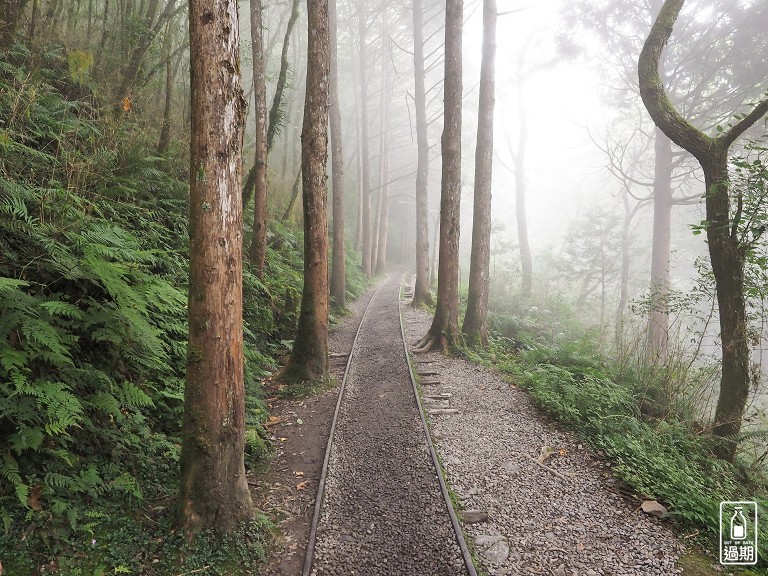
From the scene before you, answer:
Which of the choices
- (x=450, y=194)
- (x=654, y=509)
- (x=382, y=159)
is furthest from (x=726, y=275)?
(x=382, y=159)

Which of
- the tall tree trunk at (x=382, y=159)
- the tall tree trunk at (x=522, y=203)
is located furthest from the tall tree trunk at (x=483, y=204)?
the tall tree trunk at (x=382, y=159)

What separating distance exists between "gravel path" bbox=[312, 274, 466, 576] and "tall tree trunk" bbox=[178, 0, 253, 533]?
40.6 inches

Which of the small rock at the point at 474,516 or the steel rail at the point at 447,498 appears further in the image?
the small rock at the point at 474,516

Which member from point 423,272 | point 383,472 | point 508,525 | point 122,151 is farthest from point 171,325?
point 423,272

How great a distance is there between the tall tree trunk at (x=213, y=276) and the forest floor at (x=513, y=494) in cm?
89

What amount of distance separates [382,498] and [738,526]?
11.8ft

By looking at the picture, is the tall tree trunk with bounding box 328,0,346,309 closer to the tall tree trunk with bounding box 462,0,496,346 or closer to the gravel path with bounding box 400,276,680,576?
the tall tree trunk with bounding box 462,0,496,346

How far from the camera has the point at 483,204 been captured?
11539 millimetres

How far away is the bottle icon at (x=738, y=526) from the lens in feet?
14.0

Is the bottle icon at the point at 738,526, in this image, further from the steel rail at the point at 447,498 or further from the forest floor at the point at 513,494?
the steel rail at the point at 447,498

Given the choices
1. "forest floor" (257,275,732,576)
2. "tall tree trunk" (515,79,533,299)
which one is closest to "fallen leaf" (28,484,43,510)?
"forest floor" (257,275,732,576)

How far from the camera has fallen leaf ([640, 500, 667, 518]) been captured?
4.55 m

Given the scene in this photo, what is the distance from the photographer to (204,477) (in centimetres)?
393

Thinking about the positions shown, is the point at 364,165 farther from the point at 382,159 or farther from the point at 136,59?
the point at 136,59
